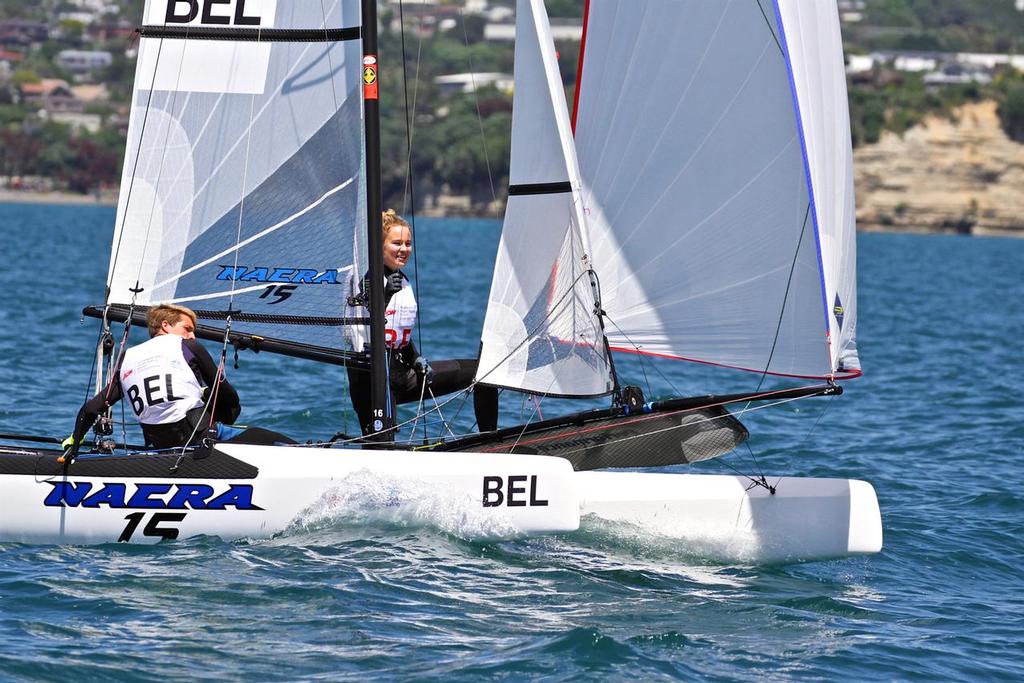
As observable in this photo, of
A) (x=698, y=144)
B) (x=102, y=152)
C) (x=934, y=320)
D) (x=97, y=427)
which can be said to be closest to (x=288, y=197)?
(x=97, y=427)

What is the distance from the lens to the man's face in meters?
7.26

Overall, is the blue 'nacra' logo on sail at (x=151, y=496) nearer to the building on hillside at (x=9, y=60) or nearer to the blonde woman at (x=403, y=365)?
the blonde woman at (x=403, y=365)

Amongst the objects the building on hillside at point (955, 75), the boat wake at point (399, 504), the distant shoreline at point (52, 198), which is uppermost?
the building on hillside at point (955, 75)

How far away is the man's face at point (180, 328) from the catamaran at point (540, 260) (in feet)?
1.36

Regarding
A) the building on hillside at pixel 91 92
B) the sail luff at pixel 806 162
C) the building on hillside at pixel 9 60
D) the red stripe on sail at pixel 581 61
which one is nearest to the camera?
the sail luff at pixel 806 162

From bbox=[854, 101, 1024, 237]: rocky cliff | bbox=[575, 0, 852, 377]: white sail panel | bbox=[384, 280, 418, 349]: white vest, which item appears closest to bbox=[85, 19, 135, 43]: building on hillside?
bbox=[854, 101, 1024, 237]: rocky cliff

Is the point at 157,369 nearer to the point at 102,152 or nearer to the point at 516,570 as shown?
the point at 516,570

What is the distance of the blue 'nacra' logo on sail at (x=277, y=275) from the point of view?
7664mm

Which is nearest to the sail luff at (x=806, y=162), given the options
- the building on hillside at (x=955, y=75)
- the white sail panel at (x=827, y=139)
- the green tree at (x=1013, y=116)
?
the white sail panel at (x=827, y=139)

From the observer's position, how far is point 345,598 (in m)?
6.37

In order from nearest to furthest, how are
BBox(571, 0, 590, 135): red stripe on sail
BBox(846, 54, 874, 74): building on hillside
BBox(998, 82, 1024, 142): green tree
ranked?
BBox(571, 0, 590, 135): red stripe on sail, BBox(998, 82, 1024, 142): green tree, BBox(846, 54, 874, 74): building on hillside

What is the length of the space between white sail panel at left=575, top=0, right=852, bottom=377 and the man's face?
6.94 feet

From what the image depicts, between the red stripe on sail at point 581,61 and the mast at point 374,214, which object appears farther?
the red stripe on sail at point 581,61

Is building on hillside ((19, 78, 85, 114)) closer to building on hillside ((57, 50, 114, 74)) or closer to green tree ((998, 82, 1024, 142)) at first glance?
building on hillside ((57, 50, 114, 74))
